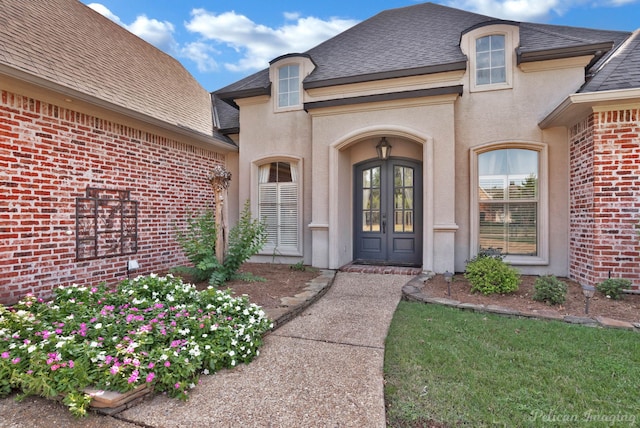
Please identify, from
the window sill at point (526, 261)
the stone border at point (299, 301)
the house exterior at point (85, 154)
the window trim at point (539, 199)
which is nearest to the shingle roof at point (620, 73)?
the window trim at point (539, 199)

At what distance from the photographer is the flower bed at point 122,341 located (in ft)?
7.75

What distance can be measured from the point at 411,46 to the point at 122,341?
7.56 m

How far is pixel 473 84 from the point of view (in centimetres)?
643

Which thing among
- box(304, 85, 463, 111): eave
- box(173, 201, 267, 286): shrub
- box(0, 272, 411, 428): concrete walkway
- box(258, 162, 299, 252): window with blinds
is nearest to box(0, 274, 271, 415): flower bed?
box(0, 272, 411, 428): concrete walkway

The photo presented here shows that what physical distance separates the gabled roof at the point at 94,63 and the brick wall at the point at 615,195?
23.6ft

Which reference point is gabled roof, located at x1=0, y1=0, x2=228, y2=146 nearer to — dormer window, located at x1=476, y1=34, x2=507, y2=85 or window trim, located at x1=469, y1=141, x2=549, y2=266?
window trim, located at x1=469, y1=141, x2=549, y2=266

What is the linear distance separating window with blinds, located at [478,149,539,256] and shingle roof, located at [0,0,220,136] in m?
6.09

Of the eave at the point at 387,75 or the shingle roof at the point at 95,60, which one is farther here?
the eave at the point at 387,75

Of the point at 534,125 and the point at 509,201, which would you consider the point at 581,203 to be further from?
the point at 534,125

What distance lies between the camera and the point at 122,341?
8.95ft

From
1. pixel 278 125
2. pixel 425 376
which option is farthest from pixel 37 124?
pixel 425 376

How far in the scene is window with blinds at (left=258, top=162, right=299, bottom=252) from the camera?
772 cm

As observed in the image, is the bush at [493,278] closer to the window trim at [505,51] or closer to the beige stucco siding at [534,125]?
the beige stucco siding at [534,125]

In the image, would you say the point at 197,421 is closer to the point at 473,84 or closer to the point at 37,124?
the point at 37,124
